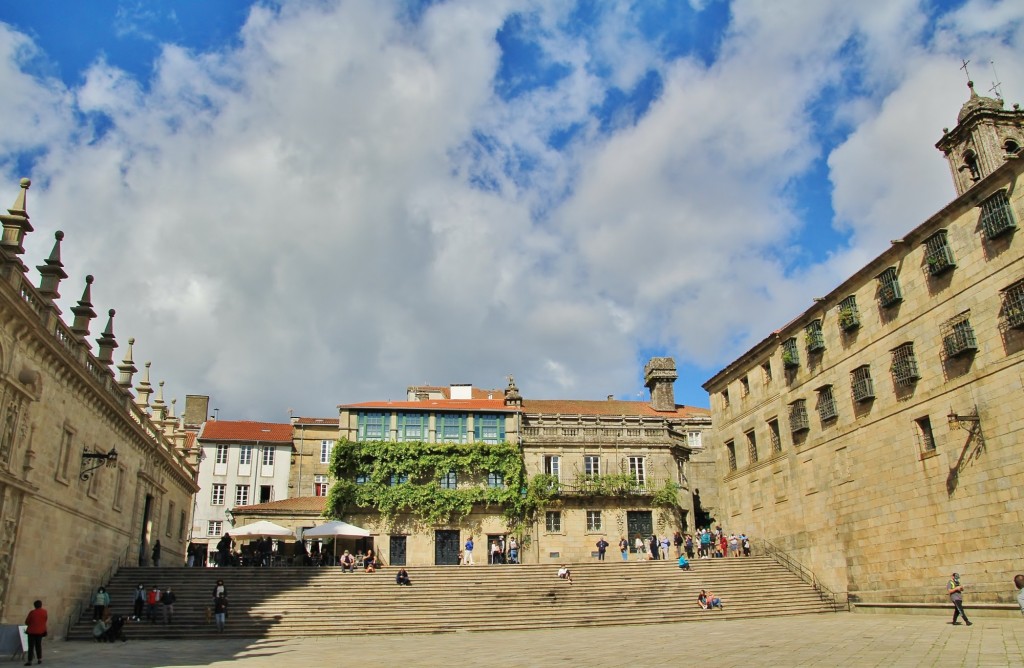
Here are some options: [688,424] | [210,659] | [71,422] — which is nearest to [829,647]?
[210,659]

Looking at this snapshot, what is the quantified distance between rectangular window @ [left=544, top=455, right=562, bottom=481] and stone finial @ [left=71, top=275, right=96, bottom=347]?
27.9m

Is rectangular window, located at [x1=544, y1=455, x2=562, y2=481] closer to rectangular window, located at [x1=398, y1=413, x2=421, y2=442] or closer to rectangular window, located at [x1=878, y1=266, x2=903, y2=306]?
rectangular window, located at [x1=398, y1=413, x2=421, y2=442]

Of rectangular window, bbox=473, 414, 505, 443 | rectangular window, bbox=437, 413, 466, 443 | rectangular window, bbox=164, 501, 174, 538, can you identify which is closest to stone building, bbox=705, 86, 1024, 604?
rectangular window, bbox=473, 414, 505, 443

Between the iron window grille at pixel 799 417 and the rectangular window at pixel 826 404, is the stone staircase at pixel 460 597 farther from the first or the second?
the rectangular window at pixel 826 404

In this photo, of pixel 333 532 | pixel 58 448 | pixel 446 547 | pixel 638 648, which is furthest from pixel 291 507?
pixel 638 648

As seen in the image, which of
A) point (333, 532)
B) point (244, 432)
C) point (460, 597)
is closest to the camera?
point (460, 597)

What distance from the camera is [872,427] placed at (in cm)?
2761

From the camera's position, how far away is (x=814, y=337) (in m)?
31.2

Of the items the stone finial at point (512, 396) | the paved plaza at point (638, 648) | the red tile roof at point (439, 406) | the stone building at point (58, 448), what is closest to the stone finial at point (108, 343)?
the stone building at point (58, 448)

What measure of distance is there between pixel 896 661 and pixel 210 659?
15.2 m

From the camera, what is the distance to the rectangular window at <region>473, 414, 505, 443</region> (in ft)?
150

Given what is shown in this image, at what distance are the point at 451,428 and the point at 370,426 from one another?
499 centimetres

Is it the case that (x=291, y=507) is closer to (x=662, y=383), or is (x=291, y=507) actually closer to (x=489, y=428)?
(x=489, y=428)

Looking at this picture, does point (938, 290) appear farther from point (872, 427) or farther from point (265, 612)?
point (265, 612)
